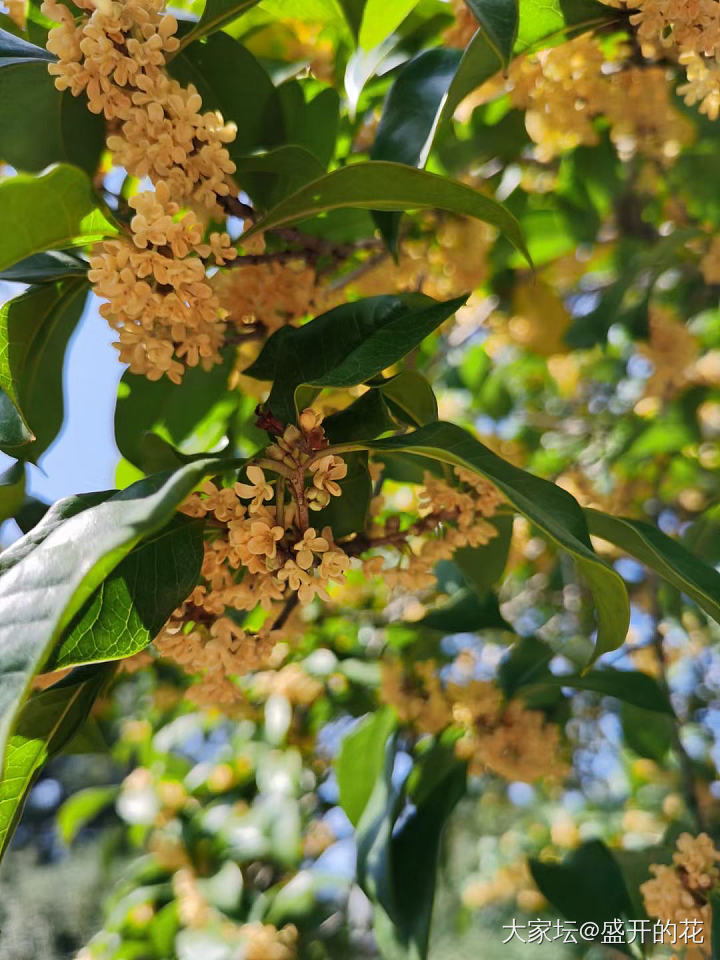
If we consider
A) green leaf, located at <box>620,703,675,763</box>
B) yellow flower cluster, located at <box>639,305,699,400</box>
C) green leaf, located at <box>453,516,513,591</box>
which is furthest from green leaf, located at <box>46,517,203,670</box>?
yellow flower cluster, located at <box>639,305,699,400</box>

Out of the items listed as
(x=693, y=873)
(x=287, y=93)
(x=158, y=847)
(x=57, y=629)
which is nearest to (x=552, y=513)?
(x=57, y=629)

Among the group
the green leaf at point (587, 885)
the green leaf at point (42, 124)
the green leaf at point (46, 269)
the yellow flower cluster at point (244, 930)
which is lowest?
the yellow flower cluster at point (244, 930)

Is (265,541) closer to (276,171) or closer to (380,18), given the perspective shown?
(276,171)

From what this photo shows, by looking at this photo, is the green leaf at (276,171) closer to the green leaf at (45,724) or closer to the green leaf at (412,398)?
the green leaf at (412,398)

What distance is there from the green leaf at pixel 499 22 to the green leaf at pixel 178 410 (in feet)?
1.66

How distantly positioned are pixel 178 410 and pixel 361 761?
649mm

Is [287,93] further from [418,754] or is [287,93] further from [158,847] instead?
[158,847]

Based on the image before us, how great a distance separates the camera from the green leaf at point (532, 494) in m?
0.60

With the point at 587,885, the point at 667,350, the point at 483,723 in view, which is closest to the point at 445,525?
the point at 483,723

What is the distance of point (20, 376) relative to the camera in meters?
0.80

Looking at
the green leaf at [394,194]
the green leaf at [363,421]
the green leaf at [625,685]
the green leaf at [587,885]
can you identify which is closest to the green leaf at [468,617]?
the green leaf at [625,685]

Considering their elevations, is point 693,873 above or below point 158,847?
above

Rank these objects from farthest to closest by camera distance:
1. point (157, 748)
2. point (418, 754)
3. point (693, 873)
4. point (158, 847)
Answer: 1. point (157, 748)
2. point (158, 847)
3. point (418, 754)
4. point (693, 873)

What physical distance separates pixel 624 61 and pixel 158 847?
73.1 inches
